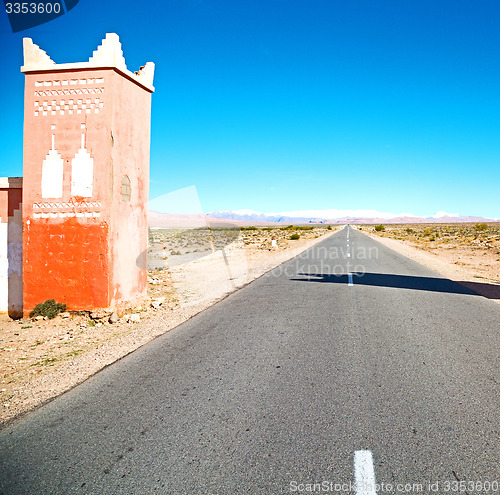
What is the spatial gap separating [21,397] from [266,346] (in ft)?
10.6

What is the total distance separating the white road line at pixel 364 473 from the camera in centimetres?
250

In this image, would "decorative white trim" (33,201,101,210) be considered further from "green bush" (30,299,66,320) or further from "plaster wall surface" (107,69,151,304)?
"green bush" (30,299,66,320)

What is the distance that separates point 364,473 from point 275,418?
1.00 m

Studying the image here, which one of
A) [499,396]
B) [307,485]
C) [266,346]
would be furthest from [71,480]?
[499,396]

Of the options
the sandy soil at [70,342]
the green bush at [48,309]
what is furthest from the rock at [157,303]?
the green bush at [48,309]

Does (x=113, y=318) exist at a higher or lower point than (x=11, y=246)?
lower

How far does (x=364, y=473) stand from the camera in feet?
8.70

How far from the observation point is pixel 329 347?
5461mm

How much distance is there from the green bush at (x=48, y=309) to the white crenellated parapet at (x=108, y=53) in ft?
17.4

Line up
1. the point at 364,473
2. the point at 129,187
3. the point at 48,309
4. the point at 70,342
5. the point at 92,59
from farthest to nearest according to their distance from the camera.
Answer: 1. the point at 129,187
2. the point at 92,59
3. the point at 48,309
4. the point at 70,342
5. the point at 364,473

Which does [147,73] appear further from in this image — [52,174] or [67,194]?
[67,194]

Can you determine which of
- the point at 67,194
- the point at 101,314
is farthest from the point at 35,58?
the point at 101,314

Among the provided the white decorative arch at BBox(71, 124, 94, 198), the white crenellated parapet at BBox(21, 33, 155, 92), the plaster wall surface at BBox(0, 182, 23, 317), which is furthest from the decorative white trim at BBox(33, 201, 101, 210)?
the white crenellated parapet at BBox(21, 33, 155, 92)

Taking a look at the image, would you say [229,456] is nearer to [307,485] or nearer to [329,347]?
[307,485]
